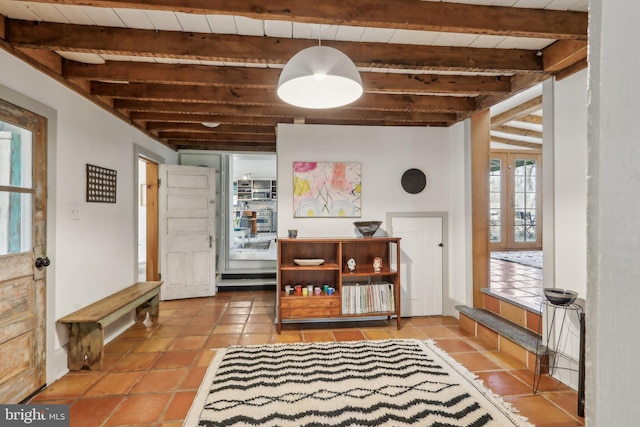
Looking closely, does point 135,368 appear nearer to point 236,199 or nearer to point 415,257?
point 415,257

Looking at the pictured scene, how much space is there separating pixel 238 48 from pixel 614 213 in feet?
8.01

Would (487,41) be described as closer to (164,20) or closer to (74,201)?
(164,20)

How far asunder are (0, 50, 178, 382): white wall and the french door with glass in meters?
6.90

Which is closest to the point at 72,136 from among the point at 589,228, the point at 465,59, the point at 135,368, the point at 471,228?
the point at 135,368

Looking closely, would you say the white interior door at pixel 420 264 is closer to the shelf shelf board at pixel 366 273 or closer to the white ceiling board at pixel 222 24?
the shelf shelf board at pixel 366 273

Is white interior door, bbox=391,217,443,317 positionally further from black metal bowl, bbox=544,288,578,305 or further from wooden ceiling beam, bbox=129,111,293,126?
wooden ceiling beam, bbox=129,111,293,126

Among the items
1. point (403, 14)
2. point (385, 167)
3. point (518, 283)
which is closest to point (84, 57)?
point (403, 14)

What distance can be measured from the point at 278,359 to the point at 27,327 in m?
1.86

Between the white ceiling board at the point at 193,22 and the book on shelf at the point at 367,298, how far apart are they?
2708mm

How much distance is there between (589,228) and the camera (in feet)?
1.12

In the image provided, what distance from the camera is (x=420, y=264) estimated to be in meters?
4.05

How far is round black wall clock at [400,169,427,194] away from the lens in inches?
159

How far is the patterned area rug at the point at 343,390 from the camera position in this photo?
80.8 inches

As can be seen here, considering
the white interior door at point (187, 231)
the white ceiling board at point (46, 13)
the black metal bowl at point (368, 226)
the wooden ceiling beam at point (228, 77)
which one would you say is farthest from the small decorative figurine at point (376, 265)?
the white ceiling board at point (46, 13)
